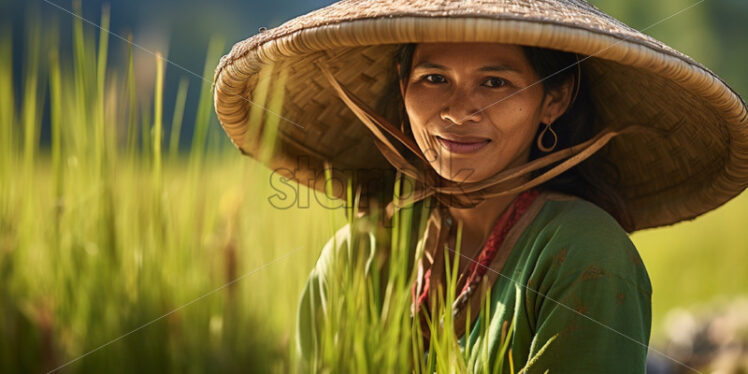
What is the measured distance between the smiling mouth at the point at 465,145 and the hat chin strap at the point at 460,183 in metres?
0.08

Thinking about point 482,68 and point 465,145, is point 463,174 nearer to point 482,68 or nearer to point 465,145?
point 465,145

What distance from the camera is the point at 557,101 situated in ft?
6.13

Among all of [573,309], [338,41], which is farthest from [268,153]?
[573,309]

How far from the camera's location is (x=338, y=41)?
4.98 feet

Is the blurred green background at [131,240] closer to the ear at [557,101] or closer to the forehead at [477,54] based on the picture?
the forehead at [477,54]

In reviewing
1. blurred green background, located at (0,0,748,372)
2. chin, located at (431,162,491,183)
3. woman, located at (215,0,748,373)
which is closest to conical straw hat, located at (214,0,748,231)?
woman, located at (215,0,748,373)

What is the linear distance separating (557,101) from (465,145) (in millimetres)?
305

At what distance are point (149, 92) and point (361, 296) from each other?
447mm

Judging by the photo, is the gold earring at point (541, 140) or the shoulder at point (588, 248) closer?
the shoulder at point (588, 248)

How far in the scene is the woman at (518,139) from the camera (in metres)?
1.51

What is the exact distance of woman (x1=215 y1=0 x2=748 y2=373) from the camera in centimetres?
151

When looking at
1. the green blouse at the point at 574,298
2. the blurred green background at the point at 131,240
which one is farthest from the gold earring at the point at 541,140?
the blurred green background at the point at 131,240

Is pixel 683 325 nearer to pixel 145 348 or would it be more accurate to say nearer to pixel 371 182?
pixel 371 182

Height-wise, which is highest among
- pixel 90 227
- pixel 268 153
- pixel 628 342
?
pixel 268 153
